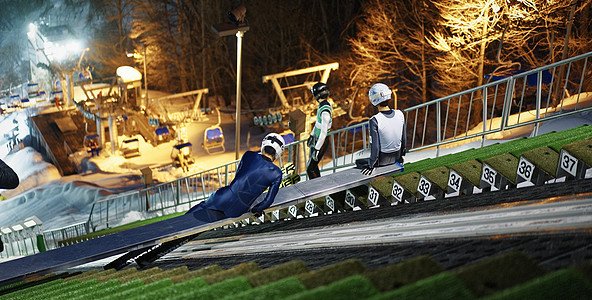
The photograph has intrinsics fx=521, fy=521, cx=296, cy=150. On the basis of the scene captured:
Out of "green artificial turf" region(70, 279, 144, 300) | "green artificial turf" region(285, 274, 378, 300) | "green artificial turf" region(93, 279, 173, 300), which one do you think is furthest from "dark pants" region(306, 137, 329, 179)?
"green artificial turf" region(285, 274, 378, 300)

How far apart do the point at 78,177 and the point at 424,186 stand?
28.7 metres

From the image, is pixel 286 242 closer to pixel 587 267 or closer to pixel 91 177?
pixel 587 267

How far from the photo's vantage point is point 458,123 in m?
28.8

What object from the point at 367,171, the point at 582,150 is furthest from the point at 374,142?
the point at 582,150

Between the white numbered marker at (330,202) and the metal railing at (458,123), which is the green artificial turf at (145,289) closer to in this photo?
the white numbered marker at (330,202)

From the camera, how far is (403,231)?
465cm

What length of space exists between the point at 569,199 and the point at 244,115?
1607 inches

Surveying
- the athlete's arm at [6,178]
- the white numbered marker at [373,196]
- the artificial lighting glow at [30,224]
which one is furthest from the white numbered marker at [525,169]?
the artificial lighting glow at [30,224]

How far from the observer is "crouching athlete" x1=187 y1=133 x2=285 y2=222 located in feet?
23.3

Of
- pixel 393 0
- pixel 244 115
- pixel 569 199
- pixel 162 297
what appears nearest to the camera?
pixel 162 297

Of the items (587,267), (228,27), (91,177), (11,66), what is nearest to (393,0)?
(228,27)

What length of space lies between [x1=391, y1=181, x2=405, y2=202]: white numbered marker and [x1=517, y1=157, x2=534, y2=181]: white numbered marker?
1523 millimetres

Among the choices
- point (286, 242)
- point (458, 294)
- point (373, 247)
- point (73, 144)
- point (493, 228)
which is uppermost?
point (458, 294)

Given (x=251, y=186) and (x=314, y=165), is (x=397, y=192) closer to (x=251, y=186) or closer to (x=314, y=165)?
(x=251, y=186)
